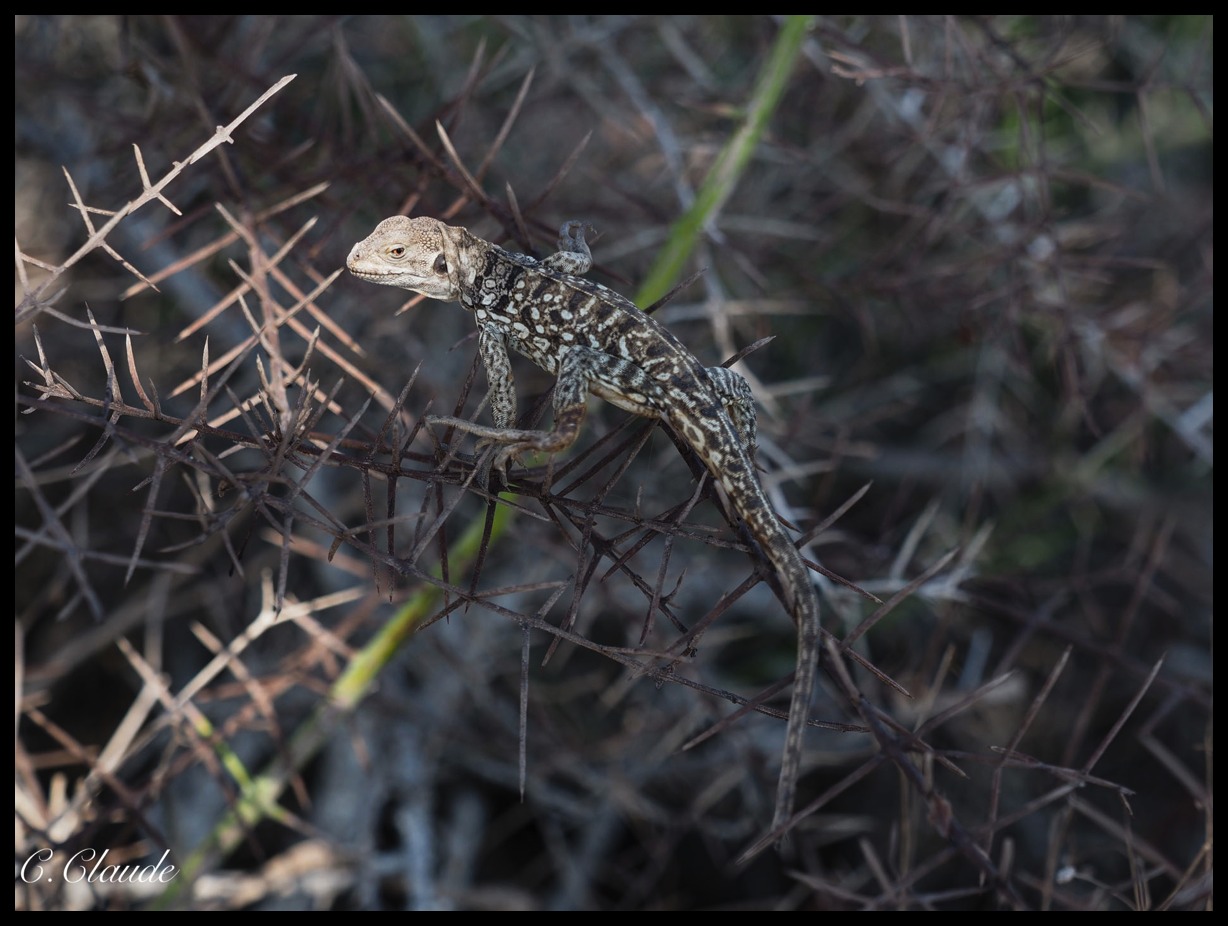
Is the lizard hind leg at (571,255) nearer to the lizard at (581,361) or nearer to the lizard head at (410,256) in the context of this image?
the lizard at (581,361)

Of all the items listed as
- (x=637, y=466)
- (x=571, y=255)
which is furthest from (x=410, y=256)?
(x=637, y=466)

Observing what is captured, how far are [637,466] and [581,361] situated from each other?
6.66 feet

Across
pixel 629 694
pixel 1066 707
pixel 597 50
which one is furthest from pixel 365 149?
pixel 1066 707

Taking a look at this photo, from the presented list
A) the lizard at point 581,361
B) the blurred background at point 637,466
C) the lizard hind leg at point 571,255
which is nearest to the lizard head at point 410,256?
the lizard at point 581,361

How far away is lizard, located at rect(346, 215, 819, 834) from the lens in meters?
2.38

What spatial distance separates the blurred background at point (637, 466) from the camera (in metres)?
3.36

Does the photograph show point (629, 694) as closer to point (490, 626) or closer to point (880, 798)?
point (490, 626)

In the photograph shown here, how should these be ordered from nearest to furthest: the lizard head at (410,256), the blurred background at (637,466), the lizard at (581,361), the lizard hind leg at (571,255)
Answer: the lizard at (581,361), the lizard head at (410,256), the lizard hind leg at (571,255), the blurred background at (637,466)

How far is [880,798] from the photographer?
197 inches

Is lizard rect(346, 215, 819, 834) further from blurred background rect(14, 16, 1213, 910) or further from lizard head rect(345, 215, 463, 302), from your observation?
blurred background rect(14, 16, 1213, 910)

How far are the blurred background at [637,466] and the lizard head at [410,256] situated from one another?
0.11 m

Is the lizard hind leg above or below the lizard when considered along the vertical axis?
above

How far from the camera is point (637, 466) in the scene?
4.84m

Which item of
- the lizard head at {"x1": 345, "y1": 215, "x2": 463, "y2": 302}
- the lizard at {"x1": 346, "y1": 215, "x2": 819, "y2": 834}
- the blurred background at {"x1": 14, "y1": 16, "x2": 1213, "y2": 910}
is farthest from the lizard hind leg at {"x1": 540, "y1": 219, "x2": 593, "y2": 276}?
the lizard head at {"x1": 345, "y1": 215, "x2": 463, "y2": 302}
